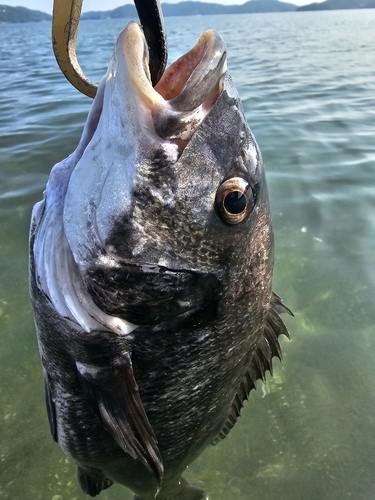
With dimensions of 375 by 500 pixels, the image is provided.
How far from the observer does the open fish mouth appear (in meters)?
1.21

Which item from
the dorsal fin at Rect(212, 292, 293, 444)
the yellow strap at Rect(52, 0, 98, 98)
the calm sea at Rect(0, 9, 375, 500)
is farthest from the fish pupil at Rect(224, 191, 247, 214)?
the calm sea at Rect(0, 9, 375, 500)

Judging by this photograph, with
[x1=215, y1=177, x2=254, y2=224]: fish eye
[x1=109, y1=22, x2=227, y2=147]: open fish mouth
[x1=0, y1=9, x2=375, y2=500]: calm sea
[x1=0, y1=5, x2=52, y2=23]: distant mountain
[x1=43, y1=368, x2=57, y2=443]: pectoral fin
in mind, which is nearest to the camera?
[x1=109, y1=22, x2=227, y2=147]: open fish mouth

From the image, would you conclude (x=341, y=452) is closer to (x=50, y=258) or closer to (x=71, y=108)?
(x=50, y=258)

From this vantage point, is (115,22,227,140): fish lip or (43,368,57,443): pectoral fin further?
(43,368,57,443): pectoral fin

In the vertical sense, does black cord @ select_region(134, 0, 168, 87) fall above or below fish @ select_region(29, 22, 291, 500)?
above

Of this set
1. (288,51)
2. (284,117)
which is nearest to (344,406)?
(284,117)

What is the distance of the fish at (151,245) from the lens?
4.09 feet

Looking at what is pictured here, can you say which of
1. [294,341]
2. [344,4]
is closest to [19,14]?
[344,4]

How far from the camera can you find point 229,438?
2.67 m

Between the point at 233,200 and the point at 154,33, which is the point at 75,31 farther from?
the point at 233,200

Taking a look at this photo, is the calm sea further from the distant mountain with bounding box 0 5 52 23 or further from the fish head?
the distant mountain with bounding box 0 5 52 23

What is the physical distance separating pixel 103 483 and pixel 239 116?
1.76 m

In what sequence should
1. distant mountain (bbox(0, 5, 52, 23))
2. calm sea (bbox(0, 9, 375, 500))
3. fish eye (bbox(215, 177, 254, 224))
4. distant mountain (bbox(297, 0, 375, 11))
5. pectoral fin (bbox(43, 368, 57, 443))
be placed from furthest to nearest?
distant mountain (bbox(297, 0, 375, 11))
distant mountain (bbox(0, 5, 52, 23))
calm sea (bbox(0, 9, 375, 500))
pectoral fin (bbox(43, 368, 57, 443))
fish eye (bbox(215, 177, 254, 224))

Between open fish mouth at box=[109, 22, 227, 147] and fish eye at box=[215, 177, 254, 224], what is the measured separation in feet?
0.62
